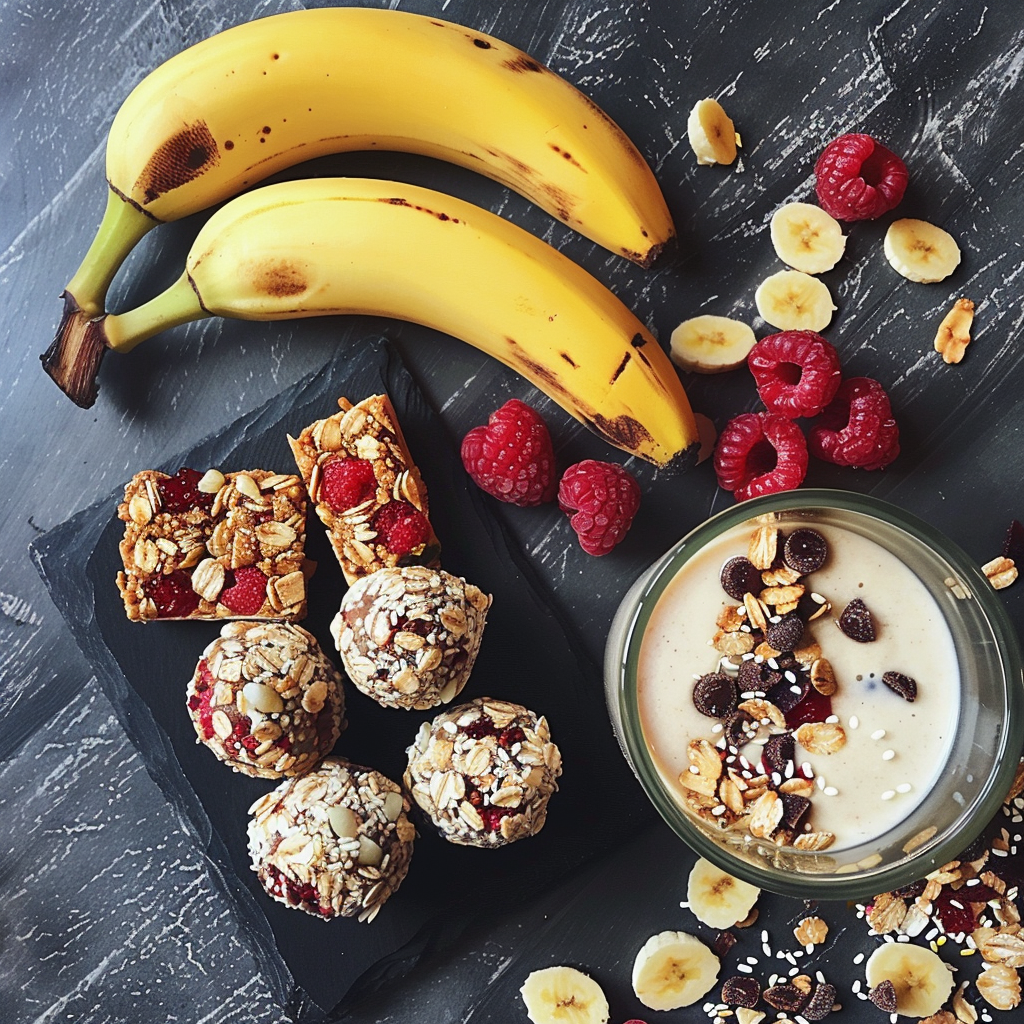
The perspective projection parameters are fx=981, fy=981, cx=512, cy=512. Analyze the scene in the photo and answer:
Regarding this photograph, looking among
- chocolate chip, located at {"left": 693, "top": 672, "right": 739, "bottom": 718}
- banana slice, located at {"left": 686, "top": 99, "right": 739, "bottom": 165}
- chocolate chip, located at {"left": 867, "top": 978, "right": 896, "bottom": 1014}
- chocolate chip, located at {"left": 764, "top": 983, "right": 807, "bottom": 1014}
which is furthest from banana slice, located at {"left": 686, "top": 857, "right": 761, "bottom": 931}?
banana slice, located at {"left": 686, "top": 99, "right": 739, "bottom": 165}

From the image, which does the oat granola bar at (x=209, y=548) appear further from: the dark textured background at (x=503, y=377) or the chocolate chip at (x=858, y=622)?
the chocolate chip at (x=858, y=622)

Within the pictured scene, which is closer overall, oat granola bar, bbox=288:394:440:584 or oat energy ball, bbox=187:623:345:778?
oat energy ball, bbox=187:623:345:778

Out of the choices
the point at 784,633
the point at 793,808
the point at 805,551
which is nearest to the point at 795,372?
the point at 805,551

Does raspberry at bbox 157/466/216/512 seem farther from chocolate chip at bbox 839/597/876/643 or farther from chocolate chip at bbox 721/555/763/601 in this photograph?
chocolate chip at bbox 839/597/876/643

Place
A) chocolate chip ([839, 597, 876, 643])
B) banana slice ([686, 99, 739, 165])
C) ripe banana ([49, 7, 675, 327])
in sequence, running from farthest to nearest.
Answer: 1. banana slice ([686, 99, 739, 165])
2. ripe banana ([49, 7, 675, 327])
3. chocolate chip ([839, 597, 876, 643])

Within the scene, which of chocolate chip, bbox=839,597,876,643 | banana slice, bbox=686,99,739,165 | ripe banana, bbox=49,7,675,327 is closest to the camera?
chocolate chip, bbox=839,597,876,643

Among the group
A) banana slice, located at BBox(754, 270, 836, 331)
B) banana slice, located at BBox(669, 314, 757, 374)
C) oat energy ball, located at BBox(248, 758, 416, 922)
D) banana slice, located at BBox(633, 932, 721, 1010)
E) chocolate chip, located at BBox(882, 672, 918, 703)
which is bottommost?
banana slice, located at BBox(633, 932, 721, 1010)

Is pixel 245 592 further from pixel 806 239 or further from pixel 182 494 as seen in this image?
pixel 806 239

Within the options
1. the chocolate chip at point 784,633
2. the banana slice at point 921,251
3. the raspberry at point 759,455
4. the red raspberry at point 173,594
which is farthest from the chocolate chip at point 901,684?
the red raspberry at point 173,594
